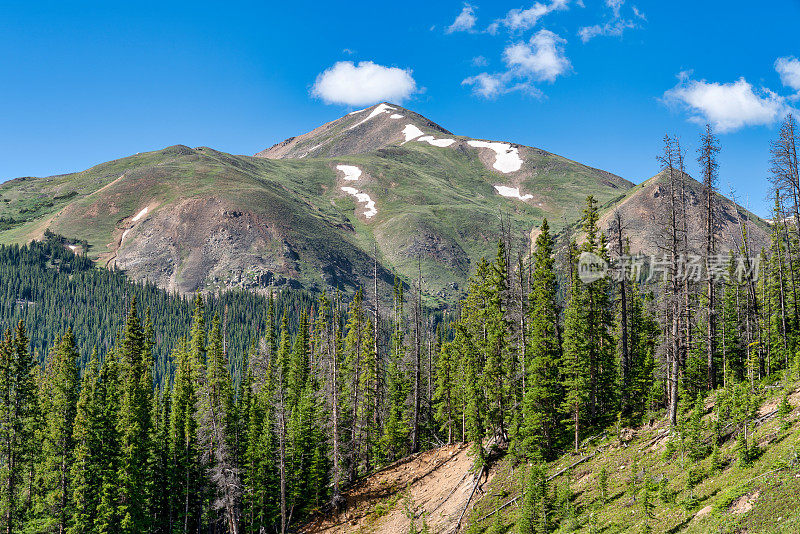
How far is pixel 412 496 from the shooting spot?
38406 mm

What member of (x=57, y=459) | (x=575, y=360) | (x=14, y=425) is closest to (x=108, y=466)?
(x=57, y=459)

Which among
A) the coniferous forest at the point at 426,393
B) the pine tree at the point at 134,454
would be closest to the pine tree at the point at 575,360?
the coniferous forest at the point at 426,393

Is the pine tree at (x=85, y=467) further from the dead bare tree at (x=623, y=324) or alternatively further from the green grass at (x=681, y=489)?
the dead bare tree at (x=623, y=324)

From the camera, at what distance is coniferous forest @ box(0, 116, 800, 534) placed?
32.2 metres

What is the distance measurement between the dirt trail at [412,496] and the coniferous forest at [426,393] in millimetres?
1789

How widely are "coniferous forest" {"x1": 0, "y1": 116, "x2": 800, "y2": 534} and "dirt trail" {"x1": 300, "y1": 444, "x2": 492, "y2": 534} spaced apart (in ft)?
5.87

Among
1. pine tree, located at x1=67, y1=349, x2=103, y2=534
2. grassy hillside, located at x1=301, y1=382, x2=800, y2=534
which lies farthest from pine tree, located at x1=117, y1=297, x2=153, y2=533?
grassy hillside, located at x1=301, y1=382, x2=800, y2=534

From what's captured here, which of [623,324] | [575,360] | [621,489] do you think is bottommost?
[621,489]

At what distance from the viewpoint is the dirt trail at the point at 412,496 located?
1346 inches

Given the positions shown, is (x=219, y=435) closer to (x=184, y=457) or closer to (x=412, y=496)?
(x=184, y=457)

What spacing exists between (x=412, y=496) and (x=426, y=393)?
50.5ft

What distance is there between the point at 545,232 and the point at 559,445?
1406 centimetres

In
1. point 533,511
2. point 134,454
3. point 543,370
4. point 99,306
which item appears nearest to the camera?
point 533,511

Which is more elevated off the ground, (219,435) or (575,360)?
(575,360)
